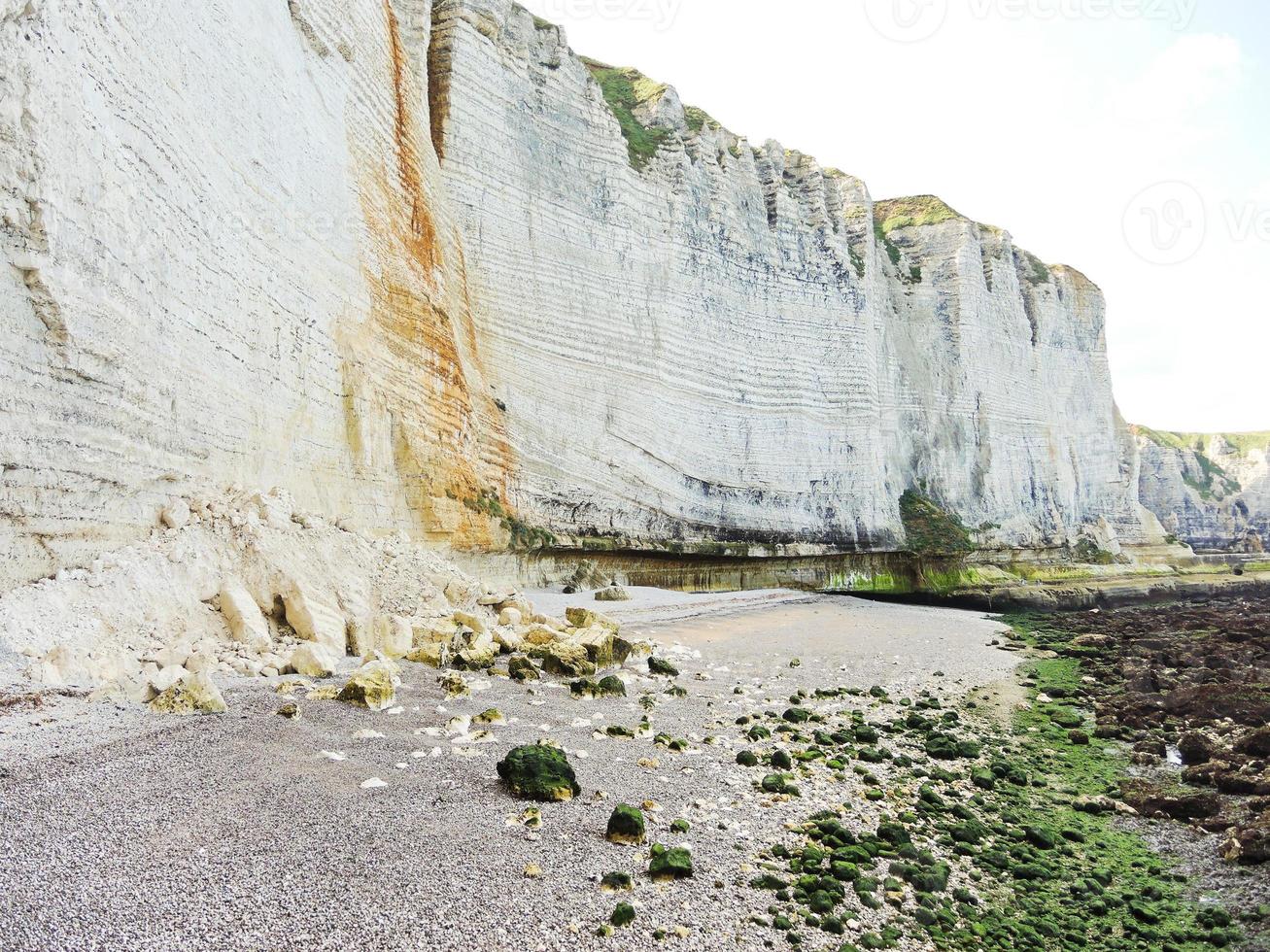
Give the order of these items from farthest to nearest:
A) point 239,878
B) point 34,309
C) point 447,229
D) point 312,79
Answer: point 447,229, point 312,79, point 34,309, point 239,878

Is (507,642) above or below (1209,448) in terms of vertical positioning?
below

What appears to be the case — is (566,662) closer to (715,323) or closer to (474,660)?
(474,660)

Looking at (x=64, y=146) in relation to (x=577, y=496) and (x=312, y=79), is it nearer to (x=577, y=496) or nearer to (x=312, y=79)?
(x=312, y=79)

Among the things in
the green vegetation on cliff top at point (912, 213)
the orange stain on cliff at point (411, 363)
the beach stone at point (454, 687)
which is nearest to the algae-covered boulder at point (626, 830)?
the beach stone at point (454, 687)

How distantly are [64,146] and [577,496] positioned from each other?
44.2ft

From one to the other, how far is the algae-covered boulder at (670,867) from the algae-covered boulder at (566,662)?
423 cm

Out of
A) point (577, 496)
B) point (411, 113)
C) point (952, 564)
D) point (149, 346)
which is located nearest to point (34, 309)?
point (149, 346)

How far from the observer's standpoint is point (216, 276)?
307 inches

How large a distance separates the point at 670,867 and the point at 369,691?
114 inches

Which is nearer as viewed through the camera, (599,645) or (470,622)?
(599,645)

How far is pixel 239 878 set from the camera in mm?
3025

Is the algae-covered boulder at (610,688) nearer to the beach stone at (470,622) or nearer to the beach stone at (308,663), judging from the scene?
the beach stone at (470,622)

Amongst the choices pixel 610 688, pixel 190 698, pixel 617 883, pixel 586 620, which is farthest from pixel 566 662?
pixel 617 883

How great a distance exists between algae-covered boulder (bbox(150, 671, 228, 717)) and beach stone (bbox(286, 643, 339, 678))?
118 centimetres
